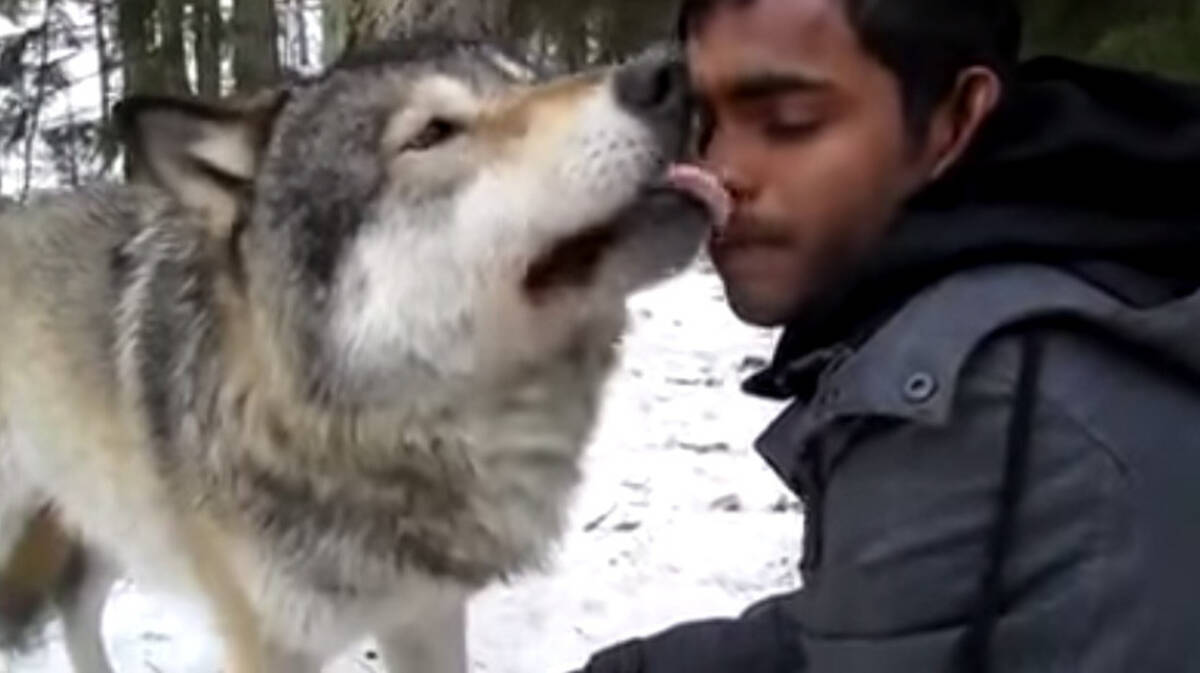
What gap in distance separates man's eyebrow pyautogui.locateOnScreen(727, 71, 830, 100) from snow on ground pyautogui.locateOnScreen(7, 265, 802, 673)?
158cm

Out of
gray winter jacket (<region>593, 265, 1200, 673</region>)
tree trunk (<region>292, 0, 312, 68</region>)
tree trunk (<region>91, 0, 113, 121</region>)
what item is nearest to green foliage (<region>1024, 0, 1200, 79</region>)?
gray winter jacket (<region>593, 265, 1200, 673</region>)

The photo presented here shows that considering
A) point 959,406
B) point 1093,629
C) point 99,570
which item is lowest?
point 99,570

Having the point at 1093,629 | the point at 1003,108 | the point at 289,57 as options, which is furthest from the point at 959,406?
the point at 289,57

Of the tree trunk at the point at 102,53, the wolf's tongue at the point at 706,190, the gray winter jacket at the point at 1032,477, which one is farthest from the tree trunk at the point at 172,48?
the gray winter jacket at the point at 1032,477

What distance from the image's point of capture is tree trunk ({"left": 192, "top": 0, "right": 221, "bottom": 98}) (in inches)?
282

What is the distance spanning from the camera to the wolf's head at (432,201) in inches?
111

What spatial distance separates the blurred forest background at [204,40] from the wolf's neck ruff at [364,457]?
5.74ft

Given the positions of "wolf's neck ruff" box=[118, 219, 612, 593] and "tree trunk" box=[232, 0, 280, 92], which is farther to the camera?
"tree trunk" box=[232, 0, 280, 92]

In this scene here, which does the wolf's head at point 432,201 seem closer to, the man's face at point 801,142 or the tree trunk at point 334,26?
the man's face at point 801,142

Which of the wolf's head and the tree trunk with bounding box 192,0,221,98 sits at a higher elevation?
the wolf's head

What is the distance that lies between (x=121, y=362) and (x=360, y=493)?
0.62 meters

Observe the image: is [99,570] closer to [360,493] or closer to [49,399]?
[49,399]

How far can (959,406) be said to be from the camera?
197cm

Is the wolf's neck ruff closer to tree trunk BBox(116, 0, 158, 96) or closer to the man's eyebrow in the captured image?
the man's eyebrow
